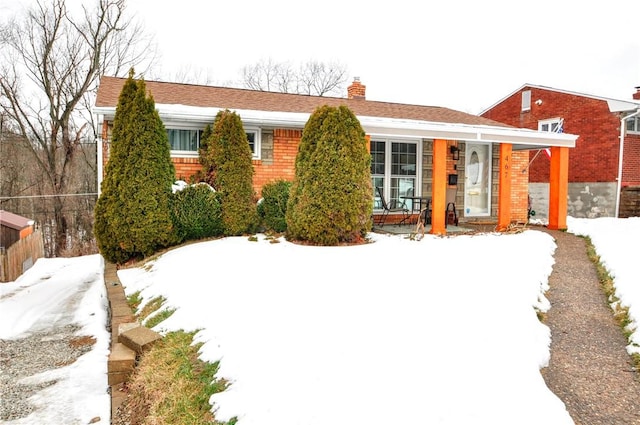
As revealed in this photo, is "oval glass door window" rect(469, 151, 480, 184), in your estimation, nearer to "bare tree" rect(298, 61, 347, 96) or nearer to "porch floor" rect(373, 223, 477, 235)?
"porch floor" rect(373, 223, 477, 235)

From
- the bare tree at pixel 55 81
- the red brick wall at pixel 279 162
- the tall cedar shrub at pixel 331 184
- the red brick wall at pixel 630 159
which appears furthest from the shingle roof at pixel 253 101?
the bare tree at pixel 55 81

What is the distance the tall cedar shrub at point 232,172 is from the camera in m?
8.02

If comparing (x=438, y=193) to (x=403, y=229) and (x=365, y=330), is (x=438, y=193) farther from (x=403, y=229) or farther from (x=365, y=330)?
(x=365, y=330)

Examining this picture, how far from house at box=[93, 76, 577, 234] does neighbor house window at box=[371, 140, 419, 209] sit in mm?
26

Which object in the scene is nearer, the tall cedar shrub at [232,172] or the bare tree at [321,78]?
the tall cedar shrub at [232,172]

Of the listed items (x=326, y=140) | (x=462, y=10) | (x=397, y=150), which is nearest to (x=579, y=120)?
(x=462, y=10)

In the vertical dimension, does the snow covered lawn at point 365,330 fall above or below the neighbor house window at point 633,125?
below

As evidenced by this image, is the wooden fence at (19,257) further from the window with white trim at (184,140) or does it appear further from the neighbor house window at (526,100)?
the neighbor house window at (526,100)

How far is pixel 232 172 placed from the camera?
317 inches

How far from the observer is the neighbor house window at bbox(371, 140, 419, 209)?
11.1 m

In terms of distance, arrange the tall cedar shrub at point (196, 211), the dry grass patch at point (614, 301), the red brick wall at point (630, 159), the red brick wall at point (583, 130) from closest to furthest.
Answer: the dry grass patch at point (614, 301) < the tall cedar shrub at point (196, 211) < the red brick wall at point (630, 159) < the red brick wall at point (583, 130)

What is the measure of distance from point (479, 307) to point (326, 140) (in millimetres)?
4191

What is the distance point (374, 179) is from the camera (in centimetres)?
1104

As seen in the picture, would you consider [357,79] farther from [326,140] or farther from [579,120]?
[579,120]
